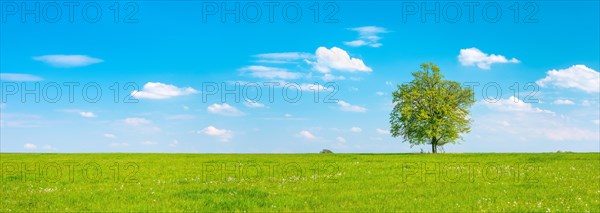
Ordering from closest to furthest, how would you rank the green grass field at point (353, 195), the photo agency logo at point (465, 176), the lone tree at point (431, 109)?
the green grass field at point (353, 195) < the photo agency logo at point (465, 176) < the lone tree at point (431, 109)

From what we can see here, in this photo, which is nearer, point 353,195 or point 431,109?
point 353,195

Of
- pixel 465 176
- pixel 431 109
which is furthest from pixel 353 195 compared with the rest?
pixel 431 109

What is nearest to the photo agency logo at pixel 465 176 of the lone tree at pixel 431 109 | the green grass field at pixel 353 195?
the green grass field at pixel 353 195

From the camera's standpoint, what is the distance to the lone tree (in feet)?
207

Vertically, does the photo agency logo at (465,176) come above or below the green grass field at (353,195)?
above

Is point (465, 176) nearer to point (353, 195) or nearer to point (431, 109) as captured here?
point (353, 195)

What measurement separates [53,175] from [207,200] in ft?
57.0

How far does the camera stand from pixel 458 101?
65.1 meters

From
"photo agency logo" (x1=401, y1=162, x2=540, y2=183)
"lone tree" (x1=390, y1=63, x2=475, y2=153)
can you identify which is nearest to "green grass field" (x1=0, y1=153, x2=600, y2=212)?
"photo agency logo" (x1=401, y1=162, x2=540, y2=183)

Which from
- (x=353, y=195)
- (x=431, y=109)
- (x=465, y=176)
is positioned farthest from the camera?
(x=431, y=109)

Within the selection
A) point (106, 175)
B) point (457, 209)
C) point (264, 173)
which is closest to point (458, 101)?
point (264, 173)

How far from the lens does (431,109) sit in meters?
63.8

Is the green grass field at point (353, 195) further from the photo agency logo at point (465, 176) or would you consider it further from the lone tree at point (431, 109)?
the lone tree at point (431, 109)

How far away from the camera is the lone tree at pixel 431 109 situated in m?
63.0
